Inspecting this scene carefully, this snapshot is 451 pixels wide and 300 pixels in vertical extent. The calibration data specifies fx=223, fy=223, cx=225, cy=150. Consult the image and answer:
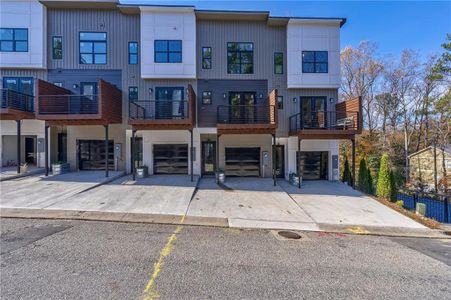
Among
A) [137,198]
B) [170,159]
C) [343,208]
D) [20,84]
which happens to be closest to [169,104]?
[170,159]

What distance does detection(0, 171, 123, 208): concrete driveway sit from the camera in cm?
789

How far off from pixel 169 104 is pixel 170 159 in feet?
11.2

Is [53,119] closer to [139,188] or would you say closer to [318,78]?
[139,188]

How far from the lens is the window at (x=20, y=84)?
1352 cm

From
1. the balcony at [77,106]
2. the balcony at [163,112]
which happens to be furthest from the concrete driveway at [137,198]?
the balcony at [77,106]

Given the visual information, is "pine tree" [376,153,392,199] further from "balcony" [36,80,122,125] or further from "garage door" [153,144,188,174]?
"balcony" [36,80,122,125]

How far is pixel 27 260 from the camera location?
169 inches

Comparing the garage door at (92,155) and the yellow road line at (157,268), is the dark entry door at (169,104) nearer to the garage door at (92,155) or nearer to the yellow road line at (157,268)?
the garage door at (92,155)

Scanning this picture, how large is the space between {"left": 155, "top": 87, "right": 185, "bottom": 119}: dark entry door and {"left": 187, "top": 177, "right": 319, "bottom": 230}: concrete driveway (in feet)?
14.9

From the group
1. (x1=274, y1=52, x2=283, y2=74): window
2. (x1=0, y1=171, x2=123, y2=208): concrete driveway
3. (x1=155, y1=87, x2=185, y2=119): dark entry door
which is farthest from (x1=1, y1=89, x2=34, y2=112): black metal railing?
(x1=274, y1=52, x2=283, y2=74): window

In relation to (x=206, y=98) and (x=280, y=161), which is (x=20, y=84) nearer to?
(x=206, y=98)

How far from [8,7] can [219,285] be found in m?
19.2

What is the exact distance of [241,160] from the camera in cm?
1428

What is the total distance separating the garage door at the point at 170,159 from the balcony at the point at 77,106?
3.08 m
